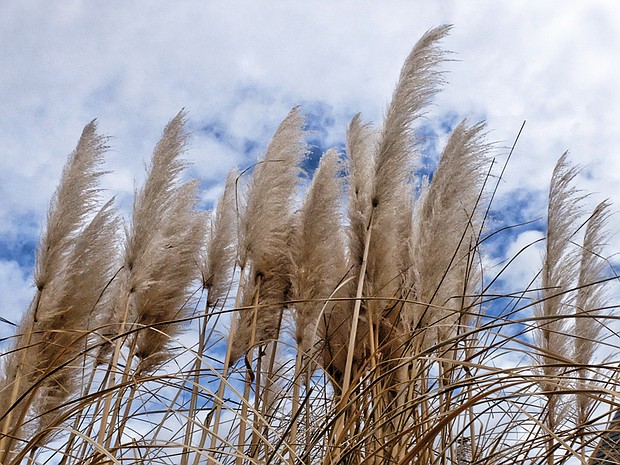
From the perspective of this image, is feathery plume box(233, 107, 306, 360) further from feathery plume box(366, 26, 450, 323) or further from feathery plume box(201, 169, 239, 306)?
feathery plume box(366, 26, 450, 323)

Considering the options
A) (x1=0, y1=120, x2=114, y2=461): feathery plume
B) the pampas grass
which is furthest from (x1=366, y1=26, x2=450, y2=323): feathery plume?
(x1=0, y1=120, x2=114, y2=461): feathery plume

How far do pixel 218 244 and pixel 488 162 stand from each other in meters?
1.59

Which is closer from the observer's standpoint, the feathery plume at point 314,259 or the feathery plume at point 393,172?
the feathery plume at point 393,172

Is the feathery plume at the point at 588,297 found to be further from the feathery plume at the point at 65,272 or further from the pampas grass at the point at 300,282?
the feathery plume at the point at 65,272

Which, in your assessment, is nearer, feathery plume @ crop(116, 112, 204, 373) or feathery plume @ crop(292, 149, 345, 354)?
feathery plume @ crop(292, 149, 345, 354)

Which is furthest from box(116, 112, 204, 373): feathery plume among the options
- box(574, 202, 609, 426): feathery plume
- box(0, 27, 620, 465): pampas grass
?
box(574, 202, 609, 426): feathery plume

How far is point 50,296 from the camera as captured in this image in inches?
147

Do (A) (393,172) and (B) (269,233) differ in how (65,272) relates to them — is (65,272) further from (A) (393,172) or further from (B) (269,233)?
(A) (393,172)

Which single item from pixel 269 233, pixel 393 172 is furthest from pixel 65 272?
pixel 393 172

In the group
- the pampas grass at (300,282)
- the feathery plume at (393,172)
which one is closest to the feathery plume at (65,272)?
the pampas grass at (300,282)

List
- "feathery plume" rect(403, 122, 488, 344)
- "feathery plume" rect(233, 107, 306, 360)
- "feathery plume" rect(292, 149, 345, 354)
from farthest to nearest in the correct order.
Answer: "feathery plume" rect(233, 107, 306, 360) → "feathery plume" rect(292, 149, 345, 354) → "feathery plume" rect(403, 122, 488, 344)

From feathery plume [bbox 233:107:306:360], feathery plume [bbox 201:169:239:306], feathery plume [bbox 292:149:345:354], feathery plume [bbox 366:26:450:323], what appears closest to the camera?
feathery plume [bbox 366:26:450:323]

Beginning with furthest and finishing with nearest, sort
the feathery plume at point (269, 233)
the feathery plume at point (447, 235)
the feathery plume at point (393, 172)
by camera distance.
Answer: the feathery plume at point (269, 233) → the feathery plume at point (393, 172) → the feathery plume at point (447, 235)

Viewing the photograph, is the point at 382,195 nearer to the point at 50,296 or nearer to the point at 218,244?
the point at 218,244
